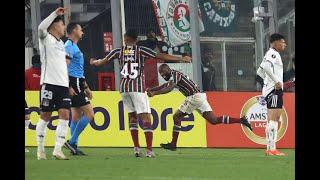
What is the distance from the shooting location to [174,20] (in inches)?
608

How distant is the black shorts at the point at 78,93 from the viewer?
31.1ft

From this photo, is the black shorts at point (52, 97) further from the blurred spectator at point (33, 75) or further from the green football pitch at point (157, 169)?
the blurred spectator at point (33, 75)

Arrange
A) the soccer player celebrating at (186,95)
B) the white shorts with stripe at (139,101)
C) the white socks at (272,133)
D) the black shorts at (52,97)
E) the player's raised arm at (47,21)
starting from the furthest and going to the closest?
the soccer player celebrating at (186,95) → the white socks at (272,133) → the white shorts with stripe at (139,101) → the black shorts at (52,97) → the player's raised arm at (47,21)

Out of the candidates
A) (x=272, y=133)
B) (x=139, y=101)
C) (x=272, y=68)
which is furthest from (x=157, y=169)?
(x=272, y=68)

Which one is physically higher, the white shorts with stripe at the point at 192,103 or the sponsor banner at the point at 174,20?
the sponsor banner at the point at 174,20

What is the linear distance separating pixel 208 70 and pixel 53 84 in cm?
689

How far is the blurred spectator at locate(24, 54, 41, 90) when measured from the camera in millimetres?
12234

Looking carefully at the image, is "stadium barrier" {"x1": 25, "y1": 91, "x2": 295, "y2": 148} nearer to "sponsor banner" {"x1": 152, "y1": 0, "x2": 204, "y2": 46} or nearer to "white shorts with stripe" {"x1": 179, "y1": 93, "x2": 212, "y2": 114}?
"white shorts with stripe" {"x1": 179, "y1": 93, "x2": 212, "y2": 114}

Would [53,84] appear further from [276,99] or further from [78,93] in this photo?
[276,99]

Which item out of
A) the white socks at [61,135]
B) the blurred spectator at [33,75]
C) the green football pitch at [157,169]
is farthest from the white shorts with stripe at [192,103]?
the white socks at [61,135]

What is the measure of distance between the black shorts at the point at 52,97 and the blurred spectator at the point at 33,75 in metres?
3.99
